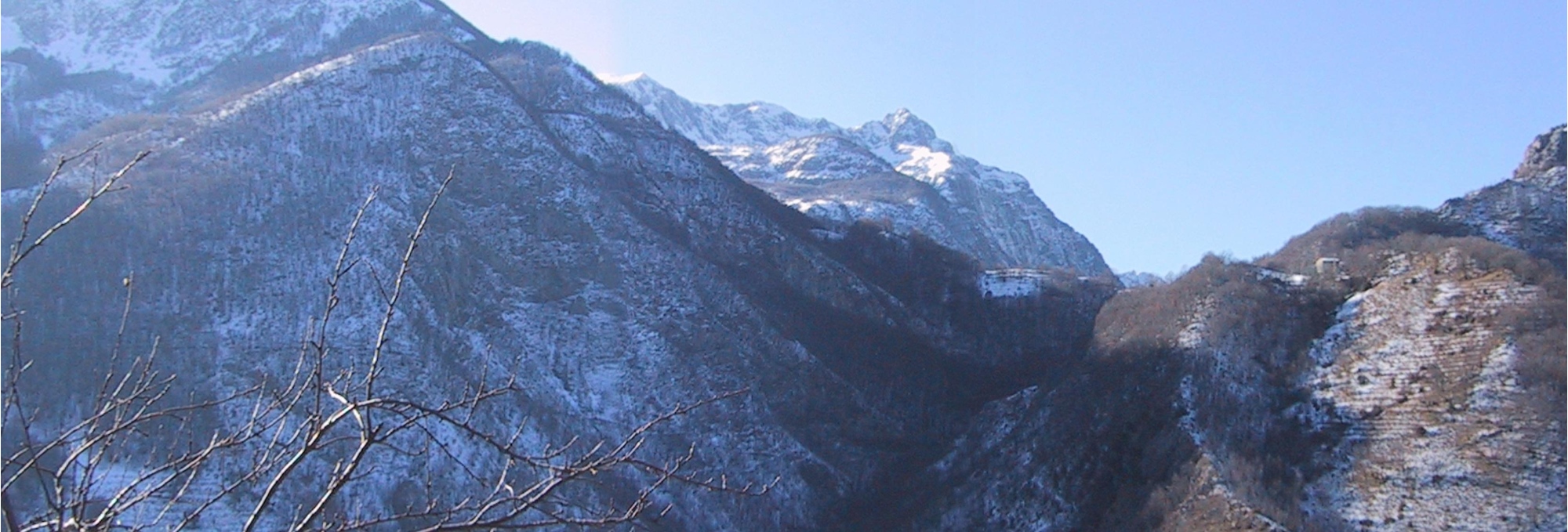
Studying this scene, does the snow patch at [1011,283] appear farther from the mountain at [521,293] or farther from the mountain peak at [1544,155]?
the mountain peak at [1544,155]

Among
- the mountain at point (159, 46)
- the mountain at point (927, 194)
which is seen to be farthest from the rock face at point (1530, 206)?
the mountain at point (159, 46)

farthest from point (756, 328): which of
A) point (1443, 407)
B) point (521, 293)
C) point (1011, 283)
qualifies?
point (1443, 407)

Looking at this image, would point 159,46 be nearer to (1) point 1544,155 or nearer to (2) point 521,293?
(2) point 521,293

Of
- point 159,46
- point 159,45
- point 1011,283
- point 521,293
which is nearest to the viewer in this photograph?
point 521,293

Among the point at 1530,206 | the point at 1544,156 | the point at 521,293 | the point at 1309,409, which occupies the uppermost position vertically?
the point at 1544,156

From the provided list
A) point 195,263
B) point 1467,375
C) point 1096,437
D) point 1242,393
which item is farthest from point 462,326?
point 1467,375

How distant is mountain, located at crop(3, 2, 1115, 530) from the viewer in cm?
5288

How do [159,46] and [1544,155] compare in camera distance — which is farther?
[159,46]

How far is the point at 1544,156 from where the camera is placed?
70.1 metres

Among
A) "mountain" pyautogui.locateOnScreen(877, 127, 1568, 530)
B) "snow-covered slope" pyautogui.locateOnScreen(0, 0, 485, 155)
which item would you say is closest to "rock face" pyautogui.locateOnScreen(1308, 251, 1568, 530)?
"mountain" pyautogui.locateOnScreen(877, 127, 1568, 530)

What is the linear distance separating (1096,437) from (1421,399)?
12584 mm

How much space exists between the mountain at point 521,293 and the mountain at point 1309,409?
339 inches

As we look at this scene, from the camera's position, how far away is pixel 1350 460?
41906mm

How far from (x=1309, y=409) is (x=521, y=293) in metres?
39.4
